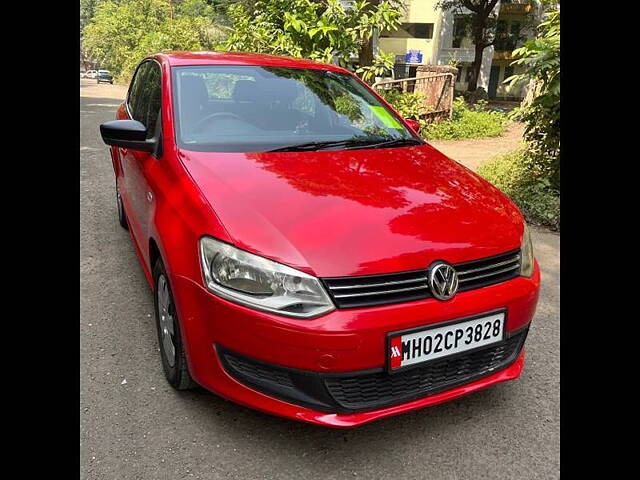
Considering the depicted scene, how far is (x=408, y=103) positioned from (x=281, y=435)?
9.04m

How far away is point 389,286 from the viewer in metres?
1.84

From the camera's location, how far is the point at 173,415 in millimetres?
2268

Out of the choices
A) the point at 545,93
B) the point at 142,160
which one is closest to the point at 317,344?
the point at 142,160

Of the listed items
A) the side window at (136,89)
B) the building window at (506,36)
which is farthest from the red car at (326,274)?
the building window at (506,36)

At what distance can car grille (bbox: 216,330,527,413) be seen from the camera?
1.86 meters

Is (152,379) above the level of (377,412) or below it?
below

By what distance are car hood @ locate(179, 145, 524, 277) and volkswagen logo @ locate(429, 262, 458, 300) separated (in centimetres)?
4

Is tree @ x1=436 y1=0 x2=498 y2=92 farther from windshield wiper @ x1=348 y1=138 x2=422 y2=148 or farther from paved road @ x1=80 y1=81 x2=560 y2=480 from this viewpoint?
paved road @ x1=80 y1=81 x2=560 y2=480

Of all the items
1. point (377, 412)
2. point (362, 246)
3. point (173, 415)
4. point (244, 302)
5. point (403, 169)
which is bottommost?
point (173, 415)

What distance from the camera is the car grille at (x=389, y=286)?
5.91ft

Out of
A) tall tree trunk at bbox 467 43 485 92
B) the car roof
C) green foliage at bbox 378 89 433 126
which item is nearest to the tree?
Result: tall tree trunk at bbox 467 43 485 92

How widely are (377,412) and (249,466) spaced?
1.78 feet

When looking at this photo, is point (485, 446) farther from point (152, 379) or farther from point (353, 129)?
point (353, 129)
